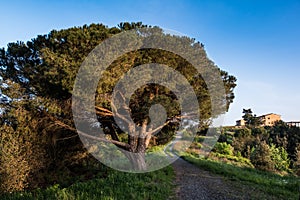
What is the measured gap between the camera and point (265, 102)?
13.0 m

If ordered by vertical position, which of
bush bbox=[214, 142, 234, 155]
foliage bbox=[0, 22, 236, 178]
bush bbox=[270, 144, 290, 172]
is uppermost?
foliage bbox=[0, 22, 236, 178]

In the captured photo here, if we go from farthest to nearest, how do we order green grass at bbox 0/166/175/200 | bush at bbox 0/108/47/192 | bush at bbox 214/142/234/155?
1. bush at bbox 214/142/234/155
2. bush at bbox 0/108/47/192
3. green grass at bbox 0/166/175/200

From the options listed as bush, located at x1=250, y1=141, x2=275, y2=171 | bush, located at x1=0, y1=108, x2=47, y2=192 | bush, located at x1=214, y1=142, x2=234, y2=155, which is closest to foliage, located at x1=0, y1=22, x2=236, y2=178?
bush, located at x1=0, y1=108, x2=47, y2=192

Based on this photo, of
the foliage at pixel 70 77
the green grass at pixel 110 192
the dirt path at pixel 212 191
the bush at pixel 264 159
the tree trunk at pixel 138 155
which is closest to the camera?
the green grass at pixel 110 192

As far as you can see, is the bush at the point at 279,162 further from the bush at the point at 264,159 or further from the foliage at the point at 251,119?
the foliage at the point at 251,119

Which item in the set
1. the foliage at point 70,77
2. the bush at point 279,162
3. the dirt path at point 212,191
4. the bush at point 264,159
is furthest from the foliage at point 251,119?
the dirt path at point 212,191

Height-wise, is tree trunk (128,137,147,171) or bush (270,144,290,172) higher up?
tree trunk (128,137,147,171)

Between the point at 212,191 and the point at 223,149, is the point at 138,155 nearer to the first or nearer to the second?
the point at 212,191

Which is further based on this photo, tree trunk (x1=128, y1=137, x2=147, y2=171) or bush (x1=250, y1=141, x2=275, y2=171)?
bush (x1=250, y1=141, x2=275, y2=171)

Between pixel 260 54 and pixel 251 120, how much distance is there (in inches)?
1077

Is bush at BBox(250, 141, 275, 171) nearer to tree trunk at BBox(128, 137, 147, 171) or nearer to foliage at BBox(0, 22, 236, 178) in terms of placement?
foliage at BBox(0, 22, 236, 178)

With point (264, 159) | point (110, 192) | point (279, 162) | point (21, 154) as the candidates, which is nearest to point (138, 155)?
point (21, 154)

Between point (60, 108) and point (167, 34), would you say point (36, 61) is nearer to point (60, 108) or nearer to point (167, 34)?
point (60, 108)

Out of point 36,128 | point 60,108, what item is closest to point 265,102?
point 60,108
